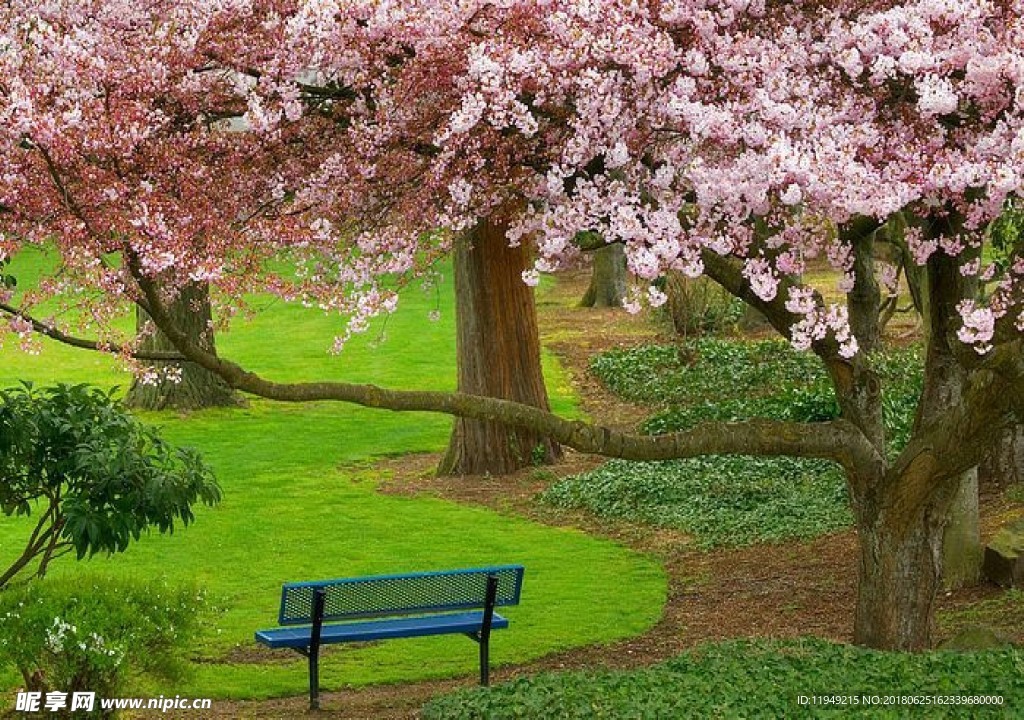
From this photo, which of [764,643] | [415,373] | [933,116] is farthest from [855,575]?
[415,373]

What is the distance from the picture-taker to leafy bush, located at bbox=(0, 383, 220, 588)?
26.1ft

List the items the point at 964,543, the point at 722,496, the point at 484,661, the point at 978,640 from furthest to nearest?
the point at 722,496 < the point at 964,543 < the point at 484,661 < the point at 978,640

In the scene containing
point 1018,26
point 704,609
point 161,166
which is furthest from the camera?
point 704,609

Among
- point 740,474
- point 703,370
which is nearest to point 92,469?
point 740,474

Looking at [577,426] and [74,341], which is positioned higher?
[74,341]

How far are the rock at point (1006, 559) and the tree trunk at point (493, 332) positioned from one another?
6.57 metres

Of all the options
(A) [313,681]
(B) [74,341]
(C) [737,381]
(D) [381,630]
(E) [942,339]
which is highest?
(E) [942,339]

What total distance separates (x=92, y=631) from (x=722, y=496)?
9.38 meters

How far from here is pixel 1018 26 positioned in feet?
22.9

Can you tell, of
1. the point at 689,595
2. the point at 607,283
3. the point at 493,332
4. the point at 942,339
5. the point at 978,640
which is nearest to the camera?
the point at 978,640

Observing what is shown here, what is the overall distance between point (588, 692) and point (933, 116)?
3.46m

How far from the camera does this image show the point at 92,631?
26.2 ft

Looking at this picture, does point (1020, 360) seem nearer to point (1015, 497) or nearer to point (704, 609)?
point (704, 609)

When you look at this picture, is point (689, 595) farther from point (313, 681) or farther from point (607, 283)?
point (607, 283)
